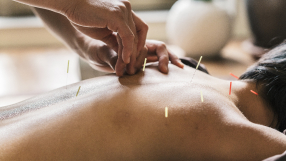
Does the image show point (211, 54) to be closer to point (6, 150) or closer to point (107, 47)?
point (107, 47)

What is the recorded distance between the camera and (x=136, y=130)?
0.81 m

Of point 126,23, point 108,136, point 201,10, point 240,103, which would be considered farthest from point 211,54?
point 108,136

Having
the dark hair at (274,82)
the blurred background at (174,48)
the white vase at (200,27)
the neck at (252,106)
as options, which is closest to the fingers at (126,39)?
the neck at (252,106)

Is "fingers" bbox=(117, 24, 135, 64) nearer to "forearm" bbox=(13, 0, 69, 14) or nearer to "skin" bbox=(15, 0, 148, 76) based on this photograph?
"skin" bbox=(15, 0, 148, 76)

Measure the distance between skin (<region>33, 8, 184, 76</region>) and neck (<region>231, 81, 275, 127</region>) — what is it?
0.82ft

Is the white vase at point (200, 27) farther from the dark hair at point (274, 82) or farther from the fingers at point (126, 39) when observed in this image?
the fingers at point (126, 39)

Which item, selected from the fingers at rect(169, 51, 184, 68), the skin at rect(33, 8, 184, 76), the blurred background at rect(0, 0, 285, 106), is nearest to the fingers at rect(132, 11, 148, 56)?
the skin at rect(33, 8, 184, 76)

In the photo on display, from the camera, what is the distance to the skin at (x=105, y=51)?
1025mm

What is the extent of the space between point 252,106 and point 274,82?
126 millimetres

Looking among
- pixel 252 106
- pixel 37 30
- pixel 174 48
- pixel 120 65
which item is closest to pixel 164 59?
pixel 120 65

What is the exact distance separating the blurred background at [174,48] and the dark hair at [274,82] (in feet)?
3.79

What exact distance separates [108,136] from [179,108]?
0.23 metres

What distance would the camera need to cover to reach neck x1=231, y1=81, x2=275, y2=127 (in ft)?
3.56

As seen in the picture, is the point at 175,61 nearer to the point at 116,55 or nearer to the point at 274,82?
the point at 116,55
